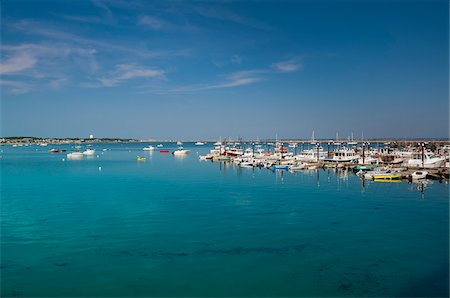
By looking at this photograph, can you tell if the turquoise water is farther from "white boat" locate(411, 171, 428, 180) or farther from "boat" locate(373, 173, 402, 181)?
"boat" locate(373, 173, 402, 181)

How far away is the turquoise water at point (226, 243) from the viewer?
58.0 feet

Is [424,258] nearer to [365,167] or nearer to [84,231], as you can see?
[84,231]

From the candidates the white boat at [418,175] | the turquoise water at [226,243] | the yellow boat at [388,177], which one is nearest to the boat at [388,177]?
the yellow boat at [388,177]

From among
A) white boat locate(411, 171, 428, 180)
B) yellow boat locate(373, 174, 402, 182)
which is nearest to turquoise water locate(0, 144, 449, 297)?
white boat locate(411, 171, 428, 180)

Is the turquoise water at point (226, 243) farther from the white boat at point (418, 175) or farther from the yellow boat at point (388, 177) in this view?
the yellow boat at point (388, 177)

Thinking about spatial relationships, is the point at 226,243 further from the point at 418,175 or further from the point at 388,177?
the point at 418,175

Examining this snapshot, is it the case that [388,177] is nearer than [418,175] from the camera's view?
No

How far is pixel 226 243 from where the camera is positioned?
23531 millimetres

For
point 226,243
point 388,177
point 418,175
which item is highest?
point 418,175

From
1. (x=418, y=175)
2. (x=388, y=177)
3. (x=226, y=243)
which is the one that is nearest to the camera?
(x=226, y=243)

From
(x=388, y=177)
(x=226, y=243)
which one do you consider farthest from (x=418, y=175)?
(x=226, y=243)

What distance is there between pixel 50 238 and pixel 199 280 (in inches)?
473

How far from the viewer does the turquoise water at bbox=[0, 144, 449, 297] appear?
17688 mm

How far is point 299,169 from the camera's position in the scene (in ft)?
224
